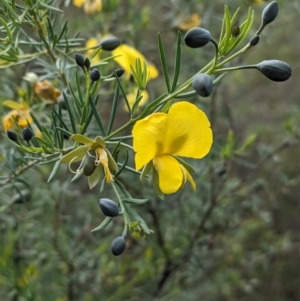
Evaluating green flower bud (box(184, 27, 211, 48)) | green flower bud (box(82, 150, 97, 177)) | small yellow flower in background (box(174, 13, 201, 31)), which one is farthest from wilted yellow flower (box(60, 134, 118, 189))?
small yellow flower in background (box(174, 13, 201, 31))

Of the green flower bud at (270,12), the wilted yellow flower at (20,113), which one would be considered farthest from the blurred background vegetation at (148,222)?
the green flower bud at (270,12)

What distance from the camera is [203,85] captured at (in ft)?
1.18

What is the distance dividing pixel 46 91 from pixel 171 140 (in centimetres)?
21

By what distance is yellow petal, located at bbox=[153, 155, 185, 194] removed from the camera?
40cm

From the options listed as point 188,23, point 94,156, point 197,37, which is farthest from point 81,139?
point 188,23

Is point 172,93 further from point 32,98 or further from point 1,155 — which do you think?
point 1,155

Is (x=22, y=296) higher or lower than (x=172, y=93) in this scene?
lower

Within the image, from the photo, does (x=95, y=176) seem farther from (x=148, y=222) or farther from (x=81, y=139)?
(x=148, y=222)

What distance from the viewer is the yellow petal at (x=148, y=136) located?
38 centimetres

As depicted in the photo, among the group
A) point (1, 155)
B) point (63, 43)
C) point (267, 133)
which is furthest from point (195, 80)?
point (267, 133)

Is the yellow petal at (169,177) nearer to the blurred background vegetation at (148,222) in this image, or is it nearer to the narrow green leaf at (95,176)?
the narrow green leaf at (95,176)

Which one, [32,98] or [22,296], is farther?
[22,296]

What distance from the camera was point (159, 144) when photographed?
41cm

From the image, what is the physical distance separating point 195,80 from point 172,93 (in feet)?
0.11
